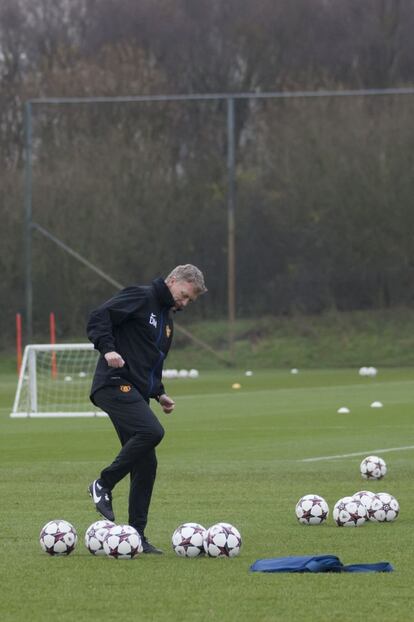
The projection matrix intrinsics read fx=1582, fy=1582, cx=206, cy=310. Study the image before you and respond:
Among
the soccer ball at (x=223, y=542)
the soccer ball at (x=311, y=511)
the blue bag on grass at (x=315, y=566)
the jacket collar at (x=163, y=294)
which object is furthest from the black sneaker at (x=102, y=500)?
the soccer ball at (x=311, y=511)

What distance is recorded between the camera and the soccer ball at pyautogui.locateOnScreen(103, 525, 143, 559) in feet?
35.4

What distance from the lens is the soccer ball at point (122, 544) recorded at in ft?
35.4

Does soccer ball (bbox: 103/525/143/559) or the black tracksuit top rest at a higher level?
the black tracksuit top

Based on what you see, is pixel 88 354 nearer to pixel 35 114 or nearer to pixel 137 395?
pixel 35 114

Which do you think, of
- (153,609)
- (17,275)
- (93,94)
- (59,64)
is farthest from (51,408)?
(59,64)

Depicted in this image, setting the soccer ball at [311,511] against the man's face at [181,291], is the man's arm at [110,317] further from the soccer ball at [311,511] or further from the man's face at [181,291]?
the soccer ball at [311,511]

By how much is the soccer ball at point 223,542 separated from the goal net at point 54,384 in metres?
14.6

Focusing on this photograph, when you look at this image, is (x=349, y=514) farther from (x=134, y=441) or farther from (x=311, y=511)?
(x=134, y=441)

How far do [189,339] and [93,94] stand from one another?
1343 cm

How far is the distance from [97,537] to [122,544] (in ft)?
0.71

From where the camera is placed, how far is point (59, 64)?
191 ft

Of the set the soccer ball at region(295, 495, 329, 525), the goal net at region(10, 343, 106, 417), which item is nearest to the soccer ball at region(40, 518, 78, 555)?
the soccer ball at region(295, 495, 329, 525)

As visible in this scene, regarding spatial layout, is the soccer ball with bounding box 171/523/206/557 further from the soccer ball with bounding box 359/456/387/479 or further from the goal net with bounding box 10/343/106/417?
the goal net with bounding box 10/343/106/417

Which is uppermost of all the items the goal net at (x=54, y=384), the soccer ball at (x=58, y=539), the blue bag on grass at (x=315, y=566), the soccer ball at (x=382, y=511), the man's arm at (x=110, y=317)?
the man's arm at (x=110, y=317)
